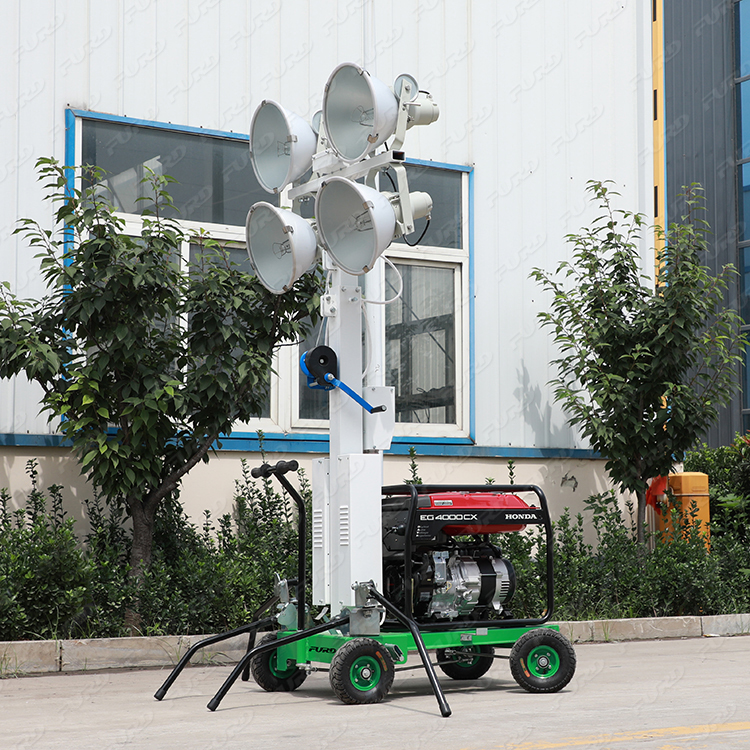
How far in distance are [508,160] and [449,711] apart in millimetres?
8184

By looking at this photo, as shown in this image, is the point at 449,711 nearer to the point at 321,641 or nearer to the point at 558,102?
the point at 321,641

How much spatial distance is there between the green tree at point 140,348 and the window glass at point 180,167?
122cm

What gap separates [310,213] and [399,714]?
6847 millimetres

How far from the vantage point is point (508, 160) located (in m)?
12.9

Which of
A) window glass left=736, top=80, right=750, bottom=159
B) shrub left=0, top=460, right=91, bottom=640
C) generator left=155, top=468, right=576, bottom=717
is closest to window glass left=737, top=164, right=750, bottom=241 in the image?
window glass left=736, top=80, right=750, bottom=159

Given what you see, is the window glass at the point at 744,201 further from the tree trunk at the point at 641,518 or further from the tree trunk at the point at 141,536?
the tree trunk at the point at 141,536

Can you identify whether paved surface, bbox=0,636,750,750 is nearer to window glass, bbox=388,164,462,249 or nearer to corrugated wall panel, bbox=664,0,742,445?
window glass, bbox=388,164,462,249

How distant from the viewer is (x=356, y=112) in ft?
23.2

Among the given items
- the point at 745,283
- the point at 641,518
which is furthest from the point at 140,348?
the point at 745,283

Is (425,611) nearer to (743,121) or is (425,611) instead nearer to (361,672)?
(361,672)

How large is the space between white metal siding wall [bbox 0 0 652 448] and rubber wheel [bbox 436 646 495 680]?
4.37m

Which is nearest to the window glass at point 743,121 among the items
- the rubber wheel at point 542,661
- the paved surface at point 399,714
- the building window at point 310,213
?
the building window at point 310,213

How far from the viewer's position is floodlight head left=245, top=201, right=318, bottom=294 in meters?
7.01

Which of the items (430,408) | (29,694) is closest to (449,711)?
(29,694)
